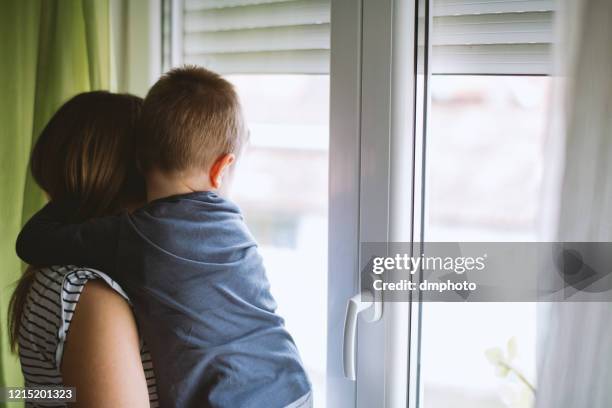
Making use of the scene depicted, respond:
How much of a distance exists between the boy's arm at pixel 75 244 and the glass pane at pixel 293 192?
1.31 ft

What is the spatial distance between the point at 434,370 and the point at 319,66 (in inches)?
26.3

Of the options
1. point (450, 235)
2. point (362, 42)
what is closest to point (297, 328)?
point (450, 235)

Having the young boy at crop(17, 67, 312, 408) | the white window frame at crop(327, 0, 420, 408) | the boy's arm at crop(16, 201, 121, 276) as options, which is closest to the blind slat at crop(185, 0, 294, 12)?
the white window frame at crop(327, 0, 420, 408)

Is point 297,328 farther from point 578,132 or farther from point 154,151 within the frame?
point 578,132

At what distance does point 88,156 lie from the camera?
3.63 ft

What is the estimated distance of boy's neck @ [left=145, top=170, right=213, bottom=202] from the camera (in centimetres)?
108

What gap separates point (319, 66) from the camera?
51.2 inches

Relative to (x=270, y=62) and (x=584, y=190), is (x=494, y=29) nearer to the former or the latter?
(x=584, y=190)

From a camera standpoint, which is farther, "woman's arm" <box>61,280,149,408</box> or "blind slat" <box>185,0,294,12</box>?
"blind slat" <box>185,0,294,12</box>

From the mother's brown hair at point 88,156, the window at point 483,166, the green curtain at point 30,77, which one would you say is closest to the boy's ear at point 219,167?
the mother's brown hair at point 88,156

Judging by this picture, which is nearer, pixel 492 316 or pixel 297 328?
pixel 492 316

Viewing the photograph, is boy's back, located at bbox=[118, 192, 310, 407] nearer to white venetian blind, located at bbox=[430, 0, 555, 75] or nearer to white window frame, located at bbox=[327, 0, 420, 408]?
white window frame, located at bbox=[327, 0, 420, 408]

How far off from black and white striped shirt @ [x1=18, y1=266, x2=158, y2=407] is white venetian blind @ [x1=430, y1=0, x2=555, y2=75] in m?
0.73

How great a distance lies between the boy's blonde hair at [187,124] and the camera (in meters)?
1.06
